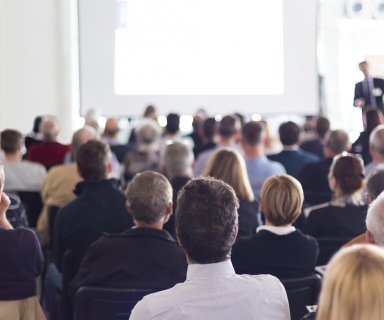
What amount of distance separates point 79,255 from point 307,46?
6736 millimetres

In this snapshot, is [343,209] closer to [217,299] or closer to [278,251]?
[278,251]

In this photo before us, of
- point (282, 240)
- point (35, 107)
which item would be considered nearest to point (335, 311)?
point (282, 240)

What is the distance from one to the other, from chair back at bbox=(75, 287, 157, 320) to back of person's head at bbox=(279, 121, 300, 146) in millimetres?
3725

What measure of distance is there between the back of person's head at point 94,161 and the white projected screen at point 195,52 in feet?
19.4

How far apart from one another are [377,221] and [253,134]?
3.34 metres

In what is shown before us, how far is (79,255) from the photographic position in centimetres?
415

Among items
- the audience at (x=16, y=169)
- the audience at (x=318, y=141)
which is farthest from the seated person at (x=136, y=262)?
the audience at (x=318, y=141)

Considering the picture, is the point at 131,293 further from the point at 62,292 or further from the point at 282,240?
the point at 62,292

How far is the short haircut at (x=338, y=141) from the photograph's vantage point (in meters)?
6.13

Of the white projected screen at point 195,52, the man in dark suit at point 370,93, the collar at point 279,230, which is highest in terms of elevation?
the white projected screen at point 195,52

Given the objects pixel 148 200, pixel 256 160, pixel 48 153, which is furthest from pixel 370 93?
pixel 148 200

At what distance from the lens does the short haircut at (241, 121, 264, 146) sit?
5902 millimetres

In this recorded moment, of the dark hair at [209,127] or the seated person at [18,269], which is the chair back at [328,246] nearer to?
the seated person at [18,269]

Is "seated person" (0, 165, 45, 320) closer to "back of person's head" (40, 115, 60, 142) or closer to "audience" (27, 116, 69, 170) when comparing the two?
"audience" (27, 116, 69, 170)
